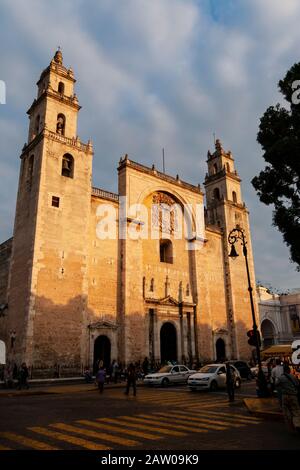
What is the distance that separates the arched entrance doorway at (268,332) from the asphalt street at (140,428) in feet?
133

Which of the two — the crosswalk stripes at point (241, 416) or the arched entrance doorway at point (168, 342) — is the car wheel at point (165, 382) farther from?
the crosswalk stripes at point (241, 416)

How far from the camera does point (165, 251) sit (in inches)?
1334

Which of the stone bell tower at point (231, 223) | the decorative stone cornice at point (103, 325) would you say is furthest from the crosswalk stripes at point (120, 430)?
the stone bell tower at point (231, 223)

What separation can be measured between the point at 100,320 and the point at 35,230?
7.90 meters

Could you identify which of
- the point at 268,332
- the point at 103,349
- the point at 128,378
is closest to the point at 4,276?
the point at 103,349

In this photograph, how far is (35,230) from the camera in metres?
24.2

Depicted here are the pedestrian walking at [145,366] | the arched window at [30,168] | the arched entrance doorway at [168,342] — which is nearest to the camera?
the pedestrian walking at [145,366]

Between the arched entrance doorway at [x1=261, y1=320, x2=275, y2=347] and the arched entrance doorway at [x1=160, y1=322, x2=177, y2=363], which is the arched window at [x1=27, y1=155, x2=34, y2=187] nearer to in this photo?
the arched entrance doorway at [x1=160, y1=322, x2=177, y2=363]

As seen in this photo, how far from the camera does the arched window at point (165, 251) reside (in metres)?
33.3

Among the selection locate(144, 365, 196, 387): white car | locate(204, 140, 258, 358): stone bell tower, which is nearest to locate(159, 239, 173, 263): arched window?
locate(204, 140, 258, 358): stone bell tower

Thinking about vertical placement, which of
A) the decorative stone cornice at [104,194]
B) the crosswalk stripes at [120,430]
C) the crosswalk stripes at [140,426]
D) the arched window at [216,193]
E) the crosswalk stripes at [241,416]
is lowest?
the crosswalk stripes at [241,416]

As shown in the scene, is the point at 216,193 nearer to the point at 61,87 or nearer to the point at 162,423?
the point at 61,87

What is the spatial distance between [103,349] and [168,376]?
7086 millimetres
